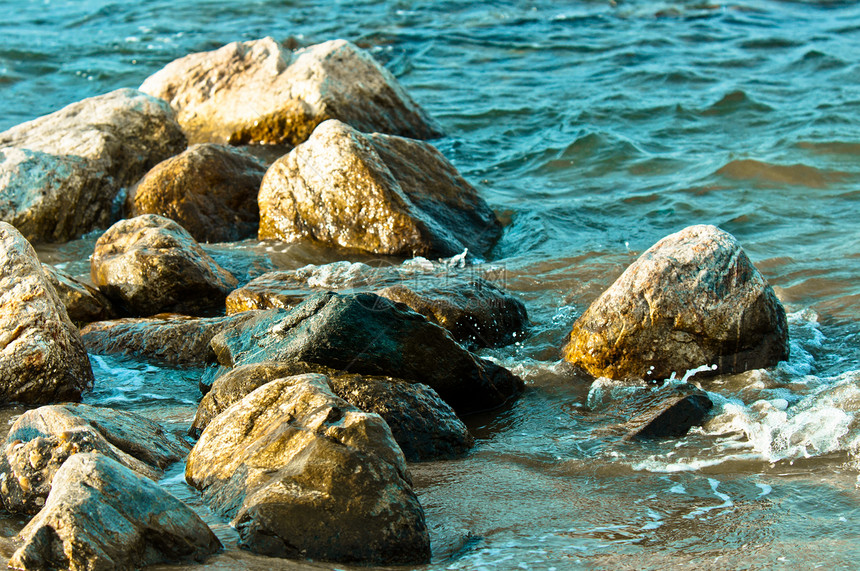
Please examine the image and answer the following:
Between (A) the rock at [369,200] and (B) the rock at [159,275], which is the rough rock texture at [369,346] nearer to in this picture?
(B) the rock at [159,275]

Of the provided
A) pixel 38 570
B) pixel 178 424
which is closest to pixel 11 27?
pixel 178 424

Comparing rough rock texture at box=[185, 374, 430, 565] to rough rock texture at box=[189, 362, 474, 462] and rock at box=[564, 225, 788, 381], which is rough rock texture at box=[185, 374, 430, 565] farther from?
rock at box=[564, 225, 788, 381]

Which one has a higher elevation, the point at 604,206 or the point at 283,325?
the point at 283,325

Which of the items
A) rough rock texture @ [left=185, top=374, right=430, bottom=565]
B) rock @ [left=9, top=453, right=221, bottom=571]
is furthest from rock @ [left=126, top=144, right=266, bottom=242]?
rock @ [left=9, top=453, right=221, bottom=571]

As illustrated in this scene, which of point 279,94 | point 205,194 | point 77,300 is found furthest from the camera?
point 279,94

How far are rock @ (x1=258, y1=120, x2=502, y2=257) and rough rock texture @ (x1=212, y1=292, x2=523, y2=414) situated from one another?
245cm

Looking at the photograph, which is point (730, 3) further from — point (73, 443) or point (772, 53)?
point (73, 443)

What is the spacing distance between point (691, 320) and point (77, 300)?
4.19 metres

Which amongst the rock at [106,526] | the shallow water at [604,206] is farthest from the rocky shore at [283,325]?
the shallow water at [604,206]

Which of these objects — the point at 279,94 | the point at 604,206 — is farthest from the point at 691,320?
the point at 279,94

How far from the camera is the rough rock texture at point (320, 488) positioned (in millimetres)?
3279

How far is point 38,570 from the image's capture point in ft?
9.77

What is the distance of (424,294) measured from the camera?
234 inches

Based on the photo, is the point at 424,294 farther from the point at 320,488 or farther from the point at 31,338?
the point at 320,488
